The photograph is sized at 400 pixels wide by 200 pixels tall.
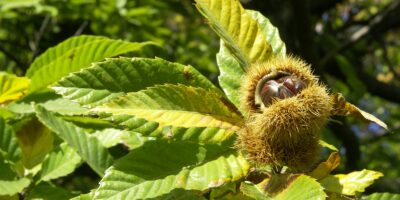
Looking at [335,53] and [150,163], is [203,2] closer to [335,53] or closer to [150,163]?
[150,163]

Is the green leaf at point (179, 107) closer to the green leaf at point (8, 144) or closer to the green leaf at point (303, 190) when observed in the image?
the green leaf at point (303, 190)

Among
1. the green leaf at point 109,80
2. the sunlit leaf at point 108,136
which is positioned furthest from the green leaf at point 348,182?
the sunlit leaf at point 108,136

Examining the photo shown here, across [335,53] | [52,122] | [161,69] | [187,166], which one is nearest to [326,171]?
[187,166]

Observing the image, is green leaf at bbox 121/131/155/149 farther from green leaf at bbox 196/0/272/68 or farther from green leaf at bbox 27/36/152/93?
green leaf at bbox 196/0/272/68

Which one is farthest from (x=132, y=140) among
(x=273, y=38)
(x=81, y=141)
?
(x=273, y=38)

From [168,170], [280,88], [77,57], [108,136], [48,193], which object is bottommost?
[48,193]

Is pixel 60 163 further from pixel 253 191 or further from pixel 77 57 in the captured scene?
pixel 253 191
